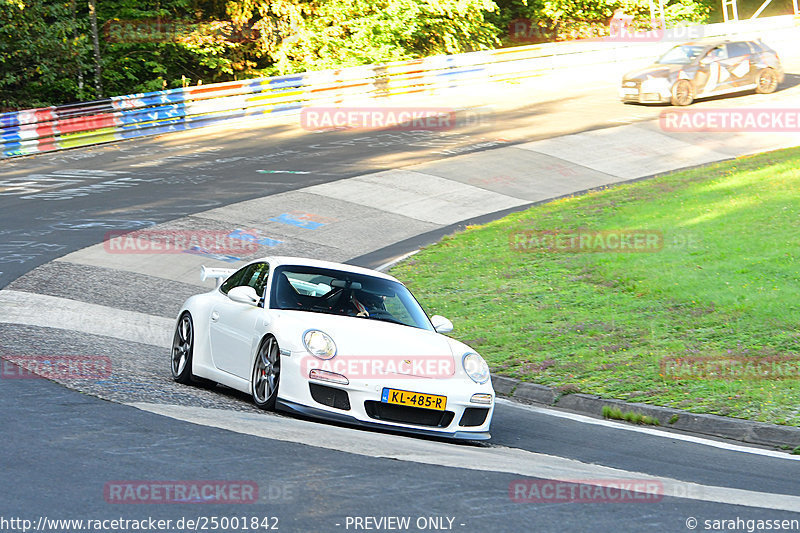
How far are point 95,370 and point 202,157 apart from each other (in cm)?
1746

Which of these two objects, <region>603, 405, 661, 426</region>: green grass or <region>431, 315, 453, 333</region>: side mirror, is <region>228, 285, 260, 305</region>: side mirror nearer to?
<region>431, 315, 453, 333</region>: side mirror

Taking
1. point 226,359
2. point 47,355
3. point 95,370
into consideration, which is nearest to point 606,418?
point 226,359

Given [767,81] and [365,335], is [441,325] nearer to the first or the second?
[365,335]

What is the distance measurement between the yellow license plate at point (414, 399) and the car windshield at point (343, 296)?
3.80 feet

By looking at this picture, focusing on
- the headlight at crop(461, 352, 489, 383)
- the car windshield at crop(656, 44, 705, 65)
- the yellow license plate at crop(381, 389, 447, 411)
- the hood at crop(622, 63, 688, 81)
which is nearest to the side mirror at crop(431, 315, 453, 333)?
the headlight at crop(461, 352, 489, 383)

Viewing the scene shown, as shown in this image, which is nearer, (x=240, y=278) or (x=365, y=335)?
(x=365, y=335)

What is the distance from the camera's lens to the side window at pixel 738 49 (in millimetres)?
29953

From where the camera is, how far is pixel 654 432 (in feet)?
28.0

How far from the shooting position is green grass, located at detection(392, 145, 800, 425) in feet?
32.4

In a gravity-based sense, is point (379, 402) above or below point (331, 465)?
below

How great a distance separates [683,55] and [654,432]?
2376 centimetres

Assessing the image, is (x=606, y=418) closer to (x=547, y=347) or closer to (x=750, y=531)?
(x=547, y=347)

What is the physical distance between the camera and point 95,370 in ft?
29.4

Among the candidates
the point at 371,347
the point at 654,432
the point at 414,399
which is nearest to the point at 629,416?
the point at 654,432
